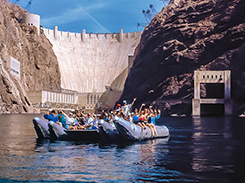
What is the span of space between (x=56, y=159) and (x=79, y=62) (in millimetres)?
147570

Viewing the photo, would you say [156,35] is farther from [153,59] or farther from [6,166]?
[6,166]

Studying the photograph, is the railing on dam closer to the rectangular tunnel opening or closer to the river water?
the rectangular tunnel opening

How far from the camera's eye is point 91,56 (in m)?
164

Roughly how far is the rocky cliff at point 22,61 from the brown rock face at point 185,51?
28.3m

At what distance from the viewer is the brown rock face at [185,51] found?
73.1 meters

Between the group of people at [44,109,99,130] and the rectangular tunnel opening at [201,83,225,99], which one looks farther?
the rectangular tunnel opening at [201,83,225,99]

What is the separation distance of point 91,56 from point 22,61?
193 ft

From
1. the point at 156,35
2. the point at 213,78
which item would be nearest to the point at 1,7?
the point at 156,35

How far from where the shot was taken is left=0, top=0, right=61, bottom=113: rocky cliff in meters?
76.2

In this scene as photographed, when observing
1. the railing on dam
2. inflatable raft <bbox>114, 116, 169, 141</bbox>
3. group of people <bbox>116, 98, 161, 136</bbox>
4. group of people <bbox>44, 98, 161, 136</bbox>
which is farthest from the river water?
the railing on dam

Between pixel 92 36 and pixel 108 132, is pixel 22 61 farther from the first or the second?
pixel 108 132

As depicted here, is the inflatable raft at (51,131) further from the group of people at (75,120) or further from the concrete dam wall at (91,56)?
the concrete dam wall at (91,56)

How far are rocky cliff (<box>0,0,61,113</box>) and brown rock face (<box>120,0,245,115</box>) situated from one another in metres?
28.3

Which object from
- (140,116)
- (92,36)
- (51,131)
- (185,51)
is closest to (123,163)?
(140,116)
